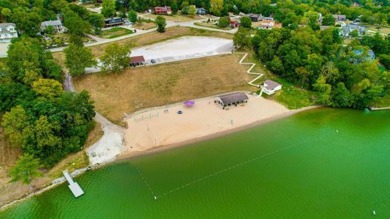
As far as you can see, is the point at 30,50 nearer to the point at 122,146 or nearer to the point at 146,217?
the point at 122,146

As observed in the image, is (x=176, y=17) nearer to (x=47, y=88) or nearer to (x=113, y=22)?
(x=113, y=22)

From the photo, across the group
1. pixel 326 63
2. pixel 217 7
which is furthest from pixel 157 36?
pixel 326 63

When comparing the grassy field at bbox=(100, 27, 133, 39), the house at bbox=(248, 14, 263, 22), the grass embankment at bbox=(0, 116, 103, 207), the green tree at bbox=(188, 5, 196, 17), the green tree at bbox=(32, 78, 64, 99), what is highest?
the green tree at bbox=(32, 78, 64, 99)

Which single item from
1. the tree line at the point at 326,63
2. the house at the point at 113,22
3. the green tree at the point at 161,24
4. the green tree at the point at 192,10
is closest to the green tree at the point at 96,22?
the house at the point at 113,22

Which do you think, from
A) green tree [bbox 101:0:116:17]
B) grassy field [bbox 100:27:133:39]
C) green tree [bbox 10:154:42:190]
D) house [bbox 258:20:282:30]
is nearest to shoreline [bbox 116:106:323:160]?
green tree [bbox 10:154:42:190]

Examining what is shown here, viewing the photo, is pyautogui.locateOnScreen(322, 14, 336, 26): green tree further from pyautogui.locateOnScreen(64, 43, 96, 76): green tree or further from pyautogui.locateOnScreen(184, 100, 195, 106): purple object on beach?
pyautogui.locateOnScreen(64, 43, 96, 76): green tree

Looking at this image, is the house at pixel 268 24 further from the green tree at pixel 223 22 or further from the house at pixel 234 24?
the green tree at pixel 223 22
